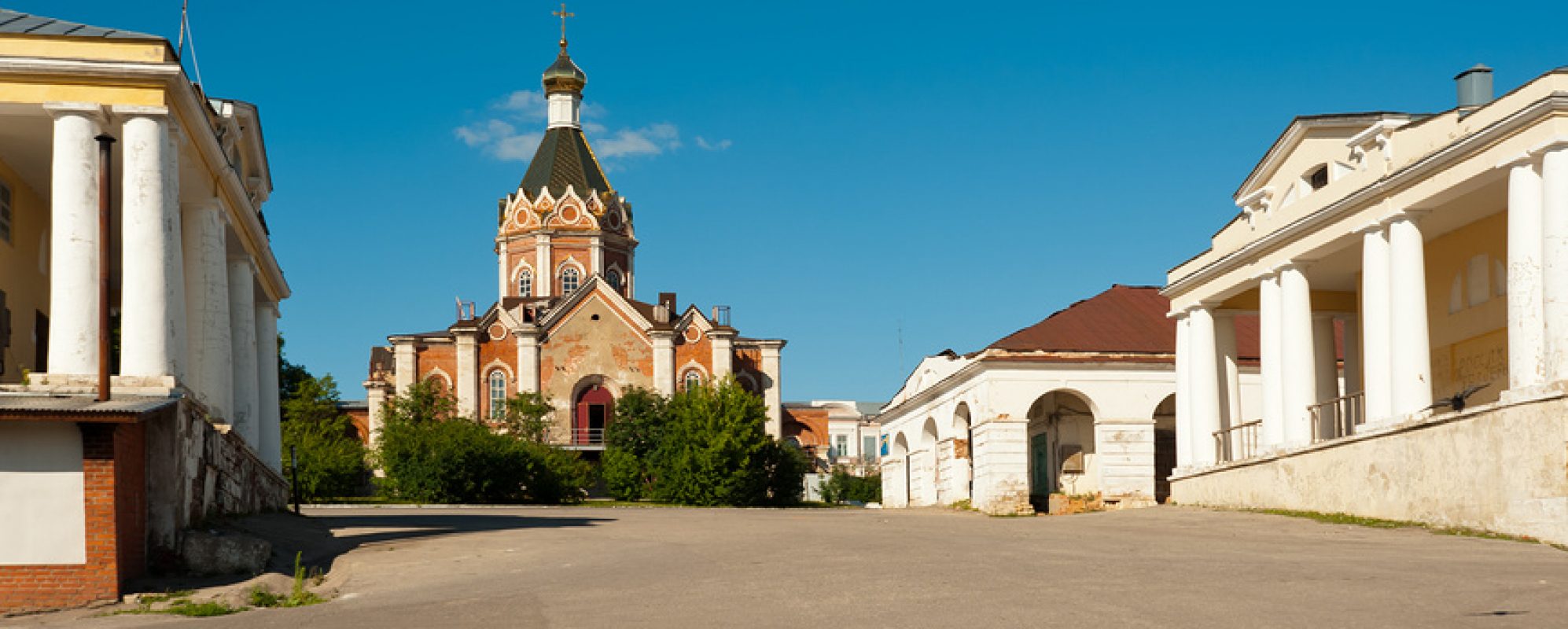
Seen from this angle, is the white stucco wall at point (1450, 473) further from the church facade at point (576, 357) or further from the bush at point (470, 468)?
the church facade at point (576, 357)

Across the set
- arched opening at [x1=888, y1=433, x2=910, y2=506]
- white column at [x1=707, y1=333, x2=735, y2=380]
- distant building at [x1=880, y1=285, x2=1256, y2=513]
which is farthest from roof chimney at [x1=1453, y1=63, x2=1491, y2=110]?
white column at [x1=707, y1=333, x2=735, y2=380]

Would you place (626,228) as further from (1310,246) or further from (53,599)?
(53,599)

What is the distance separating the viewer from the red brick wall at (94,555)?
15633mm

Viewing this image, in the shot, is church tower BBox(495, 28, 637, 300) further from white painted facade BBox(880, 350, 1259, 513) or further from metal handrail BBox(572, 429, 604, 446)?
white painted facade BBox(880, 350, 1259, 513)

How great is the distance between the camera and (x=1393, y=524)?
23.6m

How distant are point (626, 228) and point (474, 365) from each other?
13.0 m

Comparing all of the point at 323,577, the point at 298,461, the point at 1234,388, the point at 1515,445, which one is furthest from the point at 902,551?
the point at 298,461

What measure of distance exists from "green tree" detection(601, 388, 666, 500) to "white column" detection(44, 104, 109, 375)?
37.7 meters

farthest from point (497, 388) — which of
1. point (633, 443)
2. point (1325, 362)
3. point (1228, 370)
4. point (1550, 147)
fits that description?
point (1550, 147)

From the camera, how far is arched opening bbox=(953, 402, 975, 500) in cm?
4147

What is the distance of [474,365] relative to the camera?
67.4 m

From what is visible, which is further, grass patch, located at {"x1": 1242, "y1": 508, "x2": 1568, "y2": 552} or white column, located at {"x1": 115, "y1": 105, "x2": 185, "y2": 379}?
grass patch, located at {"x1": 1242, "y1": 508, "x2": 1568, "y2": 552}

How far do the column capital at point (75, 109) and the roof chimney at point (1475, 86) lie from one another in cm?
1935

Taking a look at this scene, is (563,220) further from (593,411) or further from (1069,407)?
(1069,407)
